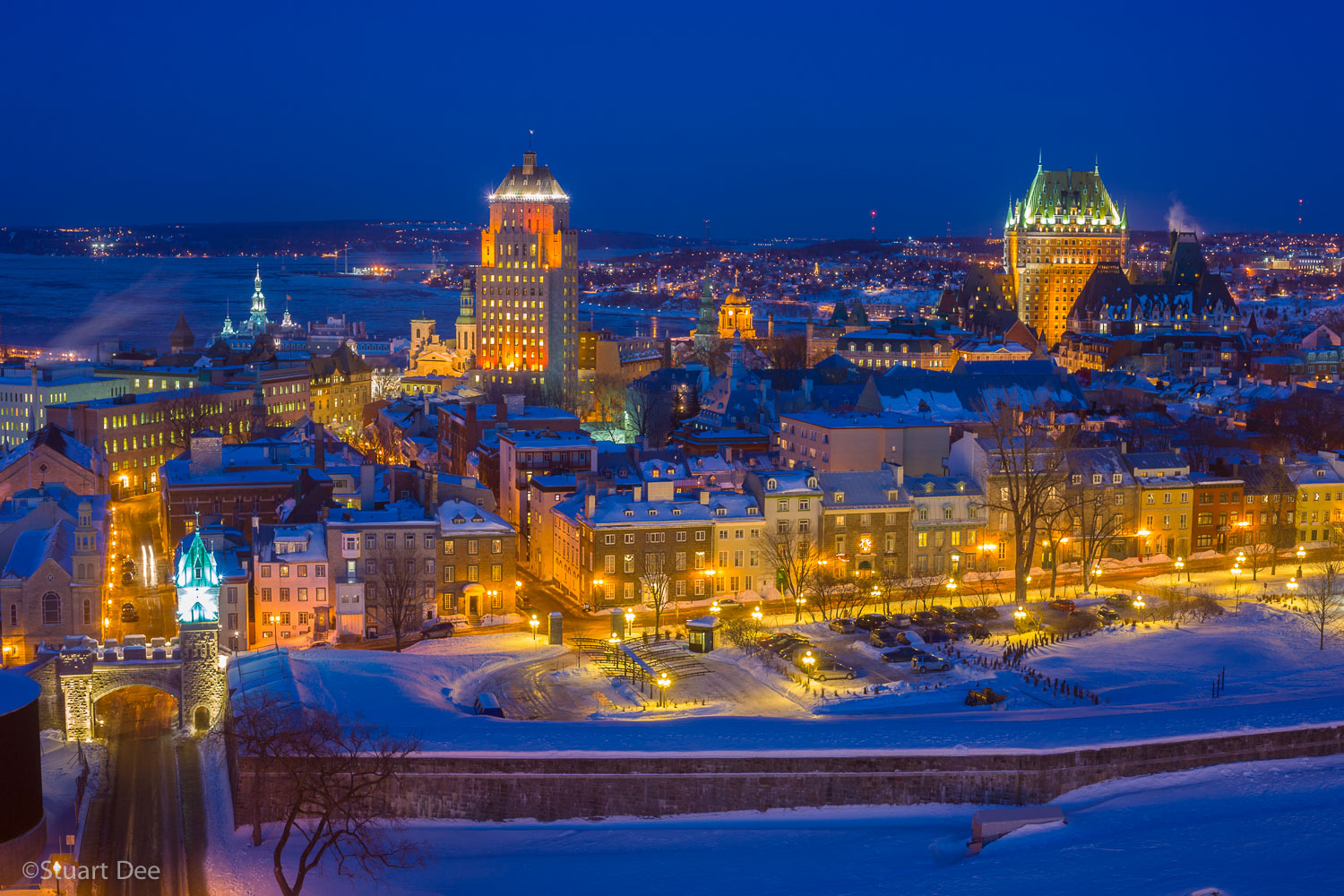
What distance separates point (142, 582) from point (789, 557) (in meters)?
18.4

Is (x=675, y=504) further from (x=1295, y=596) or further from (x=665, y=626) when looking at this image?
(x=1295, y=596)

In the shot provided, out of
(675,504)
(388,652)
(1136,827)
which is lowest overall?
(1136,827)

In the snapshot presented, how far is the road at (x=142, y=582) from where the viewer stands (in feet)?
133

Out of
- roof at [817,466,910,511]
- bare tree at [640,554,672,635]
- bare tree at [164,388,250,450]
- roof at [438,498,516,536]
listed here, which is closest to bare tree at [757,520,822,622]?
roof at [817,466,910,511]

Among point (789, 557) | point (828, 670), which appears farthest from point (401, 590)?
point (828, 670)

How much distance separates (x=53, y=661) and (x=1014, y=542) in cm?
2737

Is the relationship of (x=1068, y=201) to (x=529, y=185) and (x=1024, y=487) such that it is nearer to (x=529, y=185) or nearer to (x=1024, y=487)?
(x=529, y=185)

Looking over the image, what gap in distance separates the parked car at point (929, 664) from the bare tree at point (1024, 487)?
6929mm

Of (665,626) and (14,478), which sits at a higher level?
(14,478)

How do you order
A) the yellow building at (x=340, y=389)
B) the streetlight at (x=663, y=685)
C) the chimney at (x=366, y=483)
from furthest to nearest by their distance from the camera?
the yellow building at (x=340, y=389) < the chimney at (x=366, y=483) < the streetlight at (x=663, y=685)

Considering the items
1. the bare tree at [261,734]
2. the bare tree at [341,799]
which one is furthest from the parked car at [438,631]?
the bare tree at [341,799]

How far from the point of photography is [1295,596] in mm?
43062

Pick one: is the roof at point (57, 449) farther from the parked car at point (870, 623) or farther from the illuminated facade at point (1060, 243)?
the illuminated facade at point (1060, 243)

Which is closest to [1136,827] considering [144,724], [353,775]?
[353,775]
